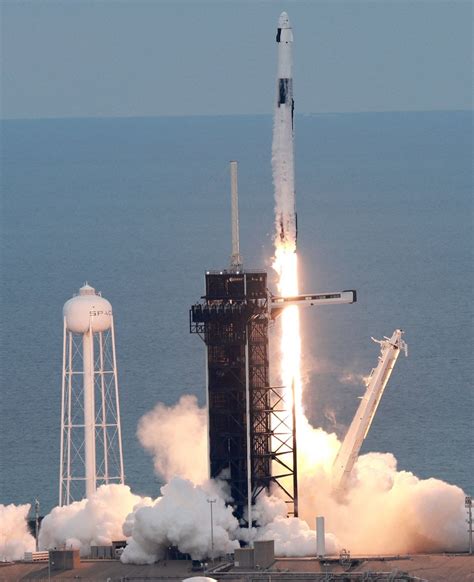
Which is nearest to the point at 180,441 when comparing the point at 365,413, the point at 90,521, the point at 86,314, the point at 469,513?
the point at 86,314

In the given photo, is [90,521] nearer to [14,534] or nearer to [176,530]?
[176,530]

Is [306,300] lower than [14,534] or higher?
higher

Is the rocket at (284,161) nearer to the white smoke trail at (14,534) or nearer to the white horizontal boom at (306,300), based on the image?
the white horizontal boom at (306,300)

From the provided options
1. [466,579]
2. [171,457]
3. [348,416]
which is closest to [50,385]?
[348,416]

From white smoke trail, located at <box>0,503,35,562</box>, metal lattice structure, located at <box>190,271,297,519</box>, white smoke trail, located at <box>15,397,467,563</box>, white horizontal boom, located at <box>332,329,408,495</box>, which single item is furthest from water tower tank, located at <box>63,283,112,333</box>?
white horizontal boom, located at <box>332,329,408,495</box>

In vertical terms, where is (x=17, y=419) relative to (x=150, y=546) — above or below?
above

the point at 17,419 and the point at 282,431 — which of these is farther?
the point at 17,419

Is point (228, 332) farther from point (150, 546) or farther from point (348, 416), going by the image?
point (348, 416)
